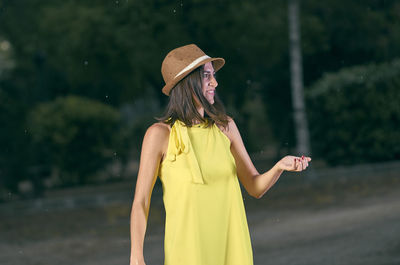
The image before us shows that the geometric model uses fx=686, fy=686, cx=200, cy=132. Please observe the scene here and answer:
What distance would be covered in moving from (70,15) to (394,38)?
35.6 ft

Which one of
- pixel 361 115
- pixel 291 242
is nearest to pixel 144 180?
pixel 291 242

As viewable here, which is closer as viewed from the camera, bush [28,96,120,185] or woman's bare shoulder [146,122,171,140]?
woman's bare shoulder [146,122,171,140]

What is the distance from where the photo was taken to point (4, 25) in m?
26.7

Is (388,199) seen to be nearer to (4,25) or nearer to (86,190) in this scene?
(86,190)

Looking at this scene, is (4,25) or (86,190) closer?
(86,190)

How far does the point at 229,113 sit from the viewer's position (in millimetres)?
11773

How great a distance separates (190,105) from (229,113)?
889 cm

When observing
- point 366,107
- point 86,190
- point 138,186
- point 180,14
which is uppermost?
point 180,14

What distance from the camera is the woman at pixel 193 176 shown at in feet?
9.23

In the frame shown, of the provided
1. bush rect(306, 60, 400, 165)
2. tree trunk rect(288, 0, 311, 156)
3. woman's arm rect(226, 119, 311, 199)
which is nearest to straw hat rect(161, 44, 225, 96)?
woman's arm rect(226, 119, 311, 199)

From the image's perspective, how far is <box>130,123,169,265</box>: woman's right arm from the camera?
282 cm

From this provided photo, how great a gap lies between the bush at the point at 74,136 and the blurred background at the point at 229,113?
0.12 feet

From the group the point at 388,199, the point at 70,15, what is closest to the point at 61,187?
the point at 70,15

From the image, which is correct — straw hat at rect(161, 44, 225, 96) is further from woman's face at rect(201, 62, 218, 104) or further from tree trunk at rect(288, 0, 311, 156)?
tree trunk at rect(288, 0, 311, 156)
